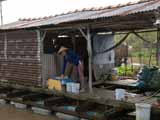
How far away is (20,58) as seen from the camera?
433 inches

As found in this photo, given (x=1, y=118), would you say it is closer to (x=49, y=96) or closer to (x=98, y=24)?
(x=49, y=96)

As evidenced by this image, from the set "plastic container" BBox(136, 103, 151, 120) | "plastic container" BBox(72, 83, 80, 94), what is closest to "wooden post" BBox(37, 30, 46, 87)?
"plastic container" BBox(72, 83, 80, 94)

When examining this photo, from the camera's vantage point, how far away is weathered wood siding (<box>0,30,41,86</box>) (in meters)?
10.4

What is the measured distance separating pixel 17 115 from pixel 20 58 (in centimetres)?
215

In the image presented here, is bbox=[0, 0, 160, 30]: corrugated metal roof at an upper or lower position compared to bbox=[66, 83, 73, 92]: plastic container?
upper

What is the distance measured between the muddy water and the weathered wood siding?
981 mm

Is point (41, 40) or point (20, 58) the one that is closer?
point (41, 40)

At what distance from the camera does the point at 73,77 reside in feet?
33.8

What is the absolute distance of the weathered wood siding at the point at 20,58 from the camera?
34.0 feet

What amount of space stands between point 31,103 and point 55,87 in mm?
989

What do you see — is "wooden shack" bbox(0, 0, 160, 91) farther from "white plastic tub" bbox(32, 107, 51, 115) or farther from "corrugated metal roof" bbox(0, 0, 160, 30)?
"white plastic tub" bbox(32, 107, 51, 115)

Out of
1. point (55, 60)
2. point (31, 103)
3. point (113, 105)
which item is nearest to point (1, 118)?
point (31, 103)

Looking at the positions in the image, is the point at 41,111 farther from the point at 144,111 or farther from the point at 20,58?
the point at 144,111

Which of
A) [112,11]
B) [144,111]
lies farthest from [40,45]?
[144,111]
